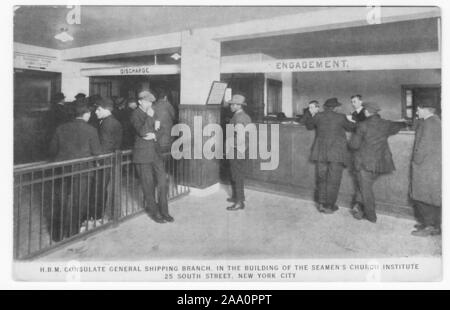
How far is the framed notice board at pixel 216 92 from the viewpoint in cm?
428

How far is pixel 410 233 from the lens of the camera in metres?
→ 3.20

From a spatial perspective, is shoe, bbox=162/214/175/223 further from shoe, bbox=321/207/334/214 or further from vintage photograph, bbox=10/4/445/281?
shoe, bbox=321/207/334/214

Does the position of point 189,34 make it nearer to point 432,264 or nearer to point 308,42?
point 308,42

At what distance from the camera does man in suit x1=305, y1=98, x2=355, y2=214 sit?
3645 mm

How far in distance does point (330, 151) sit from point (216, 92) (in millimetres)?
1706

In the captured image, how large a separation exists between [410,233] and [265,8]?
2729mm

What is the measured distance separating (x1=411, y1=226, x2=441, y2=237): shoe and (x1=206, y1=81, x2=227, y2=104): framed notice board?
2.80 meters

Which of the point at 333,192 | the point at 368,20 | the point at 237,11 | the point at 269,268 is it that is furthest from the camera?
the point at 333,192

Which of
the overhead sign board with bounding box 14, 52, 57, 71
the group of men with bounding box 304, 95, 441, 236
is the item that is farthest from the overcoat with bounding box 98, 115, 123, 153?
the overhead sign board with bounding box 14, 52, 57, 71

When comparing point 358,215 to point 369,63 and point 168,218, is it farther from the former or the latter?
point 168,218

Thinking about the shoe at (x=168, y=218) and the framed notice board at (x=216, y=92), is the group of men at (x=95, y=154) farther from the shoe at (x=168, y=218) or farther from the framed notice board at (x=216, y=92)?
the framed notice board at (x=216, y=92)

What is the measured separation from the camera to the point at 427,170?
120 inches

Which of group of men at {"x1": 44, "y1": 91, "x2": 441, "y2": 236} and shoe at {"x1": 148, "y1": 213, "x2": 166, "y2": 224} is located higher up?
group of men at {"x1": 44, "y1": 91, "x2": 441, "y2": 236}

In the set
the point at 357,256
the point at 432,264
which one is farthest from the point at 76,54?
the point at 432,264
